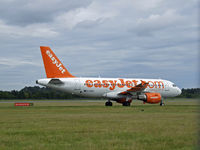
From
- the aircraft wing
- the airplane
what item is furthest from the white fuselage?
the aircraft wing

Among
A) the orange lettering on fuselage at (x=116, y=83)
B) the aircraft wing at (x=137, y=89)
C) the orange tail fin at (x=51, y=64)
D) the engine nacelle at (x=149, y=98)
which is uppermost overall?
the orange tail fin at (x=51, y=64)

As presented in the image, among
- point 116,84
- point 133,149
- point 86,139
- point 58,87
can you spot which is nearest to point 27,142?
point 86,139

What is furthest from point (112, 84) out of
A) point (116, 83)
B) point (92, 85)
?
point (92, 85)

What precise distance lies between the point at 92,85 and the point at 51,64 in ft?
20.2

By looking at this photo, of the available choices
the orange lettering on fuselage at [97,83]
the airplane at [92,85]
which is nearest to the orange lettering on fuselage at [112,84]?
the airplane at [92,85]

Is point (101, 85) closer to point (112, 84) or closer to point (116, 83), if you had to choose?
point (112, 84)

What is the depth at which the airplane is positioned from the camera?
3872cm

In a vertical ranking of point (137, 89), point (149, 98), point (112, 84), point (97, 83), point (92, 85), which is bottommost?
point (149, 98)

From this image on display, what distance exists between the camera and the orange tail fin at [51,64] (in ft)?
129

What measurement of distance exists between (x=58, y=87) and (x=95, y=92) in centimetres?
531

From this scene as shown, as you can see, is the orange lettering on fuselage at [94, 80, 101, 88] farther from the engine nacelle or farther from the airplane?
the engine nacelle

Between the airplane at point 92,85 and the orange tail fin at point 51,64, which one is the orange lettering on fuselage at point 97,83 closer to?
the airplane at point 92,85

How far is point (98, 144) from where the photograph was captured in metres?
9.26

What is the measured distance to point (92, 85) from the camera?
40.3 m
